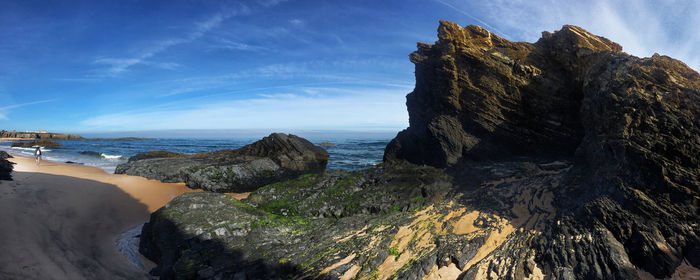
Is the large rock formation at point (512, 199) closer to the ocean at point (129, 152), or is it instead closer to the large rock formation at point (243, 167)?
the large rock formation at point (243, 167)

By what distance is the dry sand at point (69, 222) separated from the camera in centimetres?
543

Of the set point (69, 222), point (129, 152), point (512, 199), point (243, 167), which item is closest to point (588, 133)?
point (512, 199)

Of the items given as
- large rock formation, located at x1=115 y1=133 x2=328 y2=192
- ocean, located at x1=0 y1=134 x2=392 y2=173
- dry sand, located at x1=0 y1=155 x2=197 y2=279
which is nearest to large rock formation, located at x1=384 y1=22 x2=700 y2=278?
large rock formation, located at x1=115 y1=133 x2=328 y2=192

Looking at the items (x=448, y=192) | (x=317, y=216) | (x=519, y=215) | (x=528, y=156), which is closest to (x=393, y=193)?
(x=448, y=192)

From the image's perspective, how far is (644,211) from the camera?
4145 millimetres

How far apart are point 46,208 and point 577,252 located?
12.5m

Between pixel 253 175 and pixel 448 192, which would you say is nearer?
pixel 448 192

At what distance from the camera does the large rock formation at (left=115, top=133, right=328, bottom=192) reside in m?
12.9

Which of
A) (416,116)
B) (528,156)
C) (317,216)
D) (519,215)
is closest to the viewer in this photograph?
(519,215)

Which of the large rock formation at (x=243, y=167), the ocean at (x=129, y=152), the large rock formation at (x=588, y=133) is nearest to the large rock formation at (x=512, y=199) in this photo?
the large rock formation at (x=588, y=133)

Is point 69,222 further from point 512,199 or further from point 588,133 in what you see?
point 588,133

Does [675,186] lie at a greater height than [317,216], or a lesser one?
greater

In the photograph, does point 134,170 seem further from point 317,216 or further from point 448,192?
point 448,192

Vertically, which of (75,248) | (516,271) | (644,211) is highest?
(644,211)
